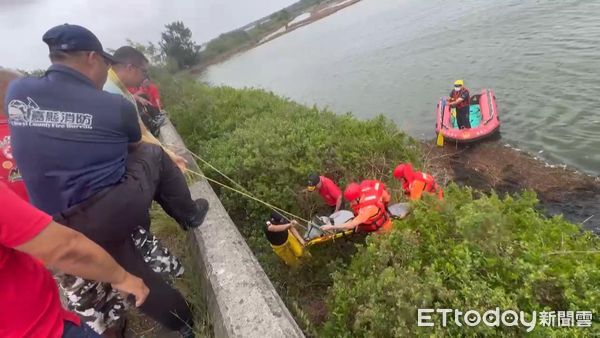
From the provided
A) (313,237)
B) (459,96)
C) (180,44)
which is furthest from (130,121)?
(180,44)

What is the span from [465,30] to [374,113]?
11.8 m

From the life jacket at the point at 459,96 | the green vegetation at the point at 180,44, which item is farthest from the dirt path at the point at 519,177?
the green vegetation at the point at 180,44

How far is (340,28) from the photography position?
4784cm

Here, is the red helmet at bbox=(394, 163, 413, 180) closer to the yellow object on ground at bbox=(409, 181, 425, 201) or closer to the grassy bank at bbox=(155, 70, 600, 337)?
the yellow object on ground at bbox=(409, 181, 425, 201)

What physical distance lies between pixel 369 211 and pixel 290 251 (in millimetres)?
1097

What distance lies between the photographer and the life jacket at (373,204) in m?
4.81

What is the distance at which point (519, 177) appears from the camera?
31.8 ft

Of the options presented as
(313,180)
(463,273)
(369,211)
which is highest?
(463,273)

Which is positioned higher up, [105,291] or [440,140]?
[105,291]

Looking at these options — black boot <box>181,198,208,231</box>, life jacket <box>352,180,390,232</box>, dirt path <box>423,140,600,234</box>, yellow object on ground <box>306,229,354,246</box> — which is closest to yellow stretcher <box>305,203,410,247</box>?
yellow object on ground <box>306,229,354,246</box>

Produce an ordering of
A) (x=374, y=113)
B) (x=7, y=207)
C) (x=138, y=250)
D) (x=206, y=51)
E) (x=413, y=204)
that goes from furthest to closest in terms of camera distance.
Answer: (x=206, y=51) < (x=374, y=113) < (x=413, y=204) < (x=138, y=250) < (x=7, y=207)

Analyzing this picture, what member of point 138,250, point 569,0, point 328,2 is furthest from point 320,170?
point 328,2

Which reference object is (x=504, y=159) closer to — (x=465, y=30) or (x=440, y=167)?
(x=440, y=167)

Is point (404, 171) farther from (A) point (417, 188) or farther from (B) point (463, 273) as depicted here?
(B) point (463, 273)
